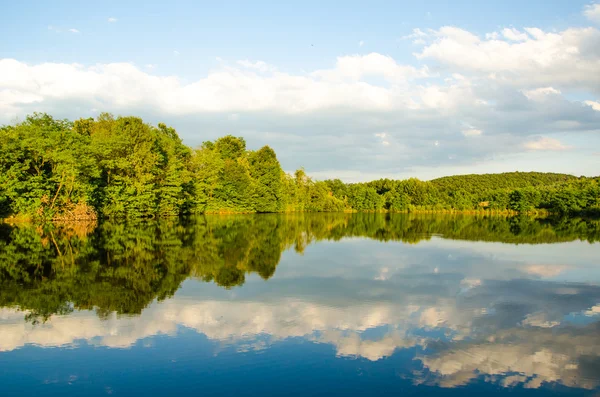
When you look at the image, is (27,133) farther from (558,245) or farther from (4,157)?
(558,245)

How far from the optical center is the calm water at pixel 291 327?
552 centimetres

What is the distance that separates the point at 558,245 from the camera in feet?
72.8

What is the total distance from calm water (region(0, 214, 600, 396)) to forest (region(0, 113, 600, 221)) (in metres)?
21.3

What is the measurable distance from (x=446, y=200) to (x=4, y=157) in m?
75.5

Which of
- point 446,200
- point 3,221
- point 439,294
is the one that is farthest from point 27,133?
point 446,200

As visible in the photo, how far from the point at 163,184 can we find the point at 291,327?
38.9m

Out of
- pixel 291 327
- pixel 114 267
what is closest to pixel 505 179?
pixel 114 267

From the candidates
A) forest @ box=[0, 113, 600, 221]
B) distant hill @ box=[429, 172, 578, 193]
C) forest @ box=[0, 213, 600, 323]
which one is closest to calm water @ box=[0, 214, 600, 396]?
forest @ box=[0, 213, 600, 323]

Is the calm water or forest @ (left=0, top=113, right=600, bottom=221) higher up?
A: forest @ (left=0, top=113, right=600, bottom=221)

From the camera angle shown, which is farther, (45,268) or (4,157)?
(4,157)

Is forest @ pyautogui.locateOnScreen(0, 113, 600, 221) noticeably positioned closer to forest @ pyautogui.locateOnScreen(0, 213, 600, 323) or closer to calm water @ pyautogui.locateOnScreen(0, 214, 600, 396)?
forest @ pyautogui.locateOnScreen(0, 213, 600, 323)

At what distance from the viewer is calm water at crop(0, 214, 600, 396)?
18.1 ft

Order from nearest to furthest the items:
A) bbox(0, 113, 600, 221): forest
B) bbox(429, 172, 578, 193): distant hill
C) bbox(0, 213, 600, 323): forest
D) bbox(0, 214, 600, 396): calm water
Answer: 1. bbox(0, 214, 600, 396): calm water
2. bbox(0, 213, 600, 323): forest
3. bbox(0, 113, 600, 221): forest
4. bbox(429, 172, 578, 193): distant hill

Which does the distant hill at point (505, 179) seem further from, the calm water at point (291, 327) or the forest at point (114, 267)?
the calm water at point (291, 327)
